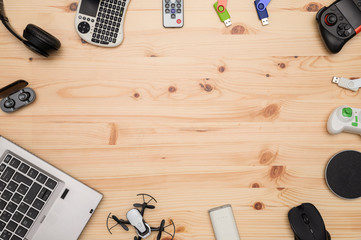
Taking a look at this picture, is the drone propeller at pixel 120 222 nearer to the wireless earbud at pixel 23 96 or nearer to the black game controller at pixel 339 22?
the wireless earbud at pixel 23 96

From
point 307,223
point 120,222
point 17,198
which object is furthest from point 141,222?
point 307,223

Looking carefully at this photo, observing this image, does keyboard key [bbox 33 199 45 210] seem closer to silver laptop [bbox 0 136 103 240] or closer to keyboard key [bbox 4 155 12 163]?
silver laptop [bbox 0 136 103 240]

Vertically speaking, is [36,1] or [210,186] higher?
[36,1]

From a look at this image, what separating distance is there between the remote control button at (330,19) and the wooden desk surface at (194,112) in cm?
5

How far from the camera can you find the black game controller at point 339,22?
85cm

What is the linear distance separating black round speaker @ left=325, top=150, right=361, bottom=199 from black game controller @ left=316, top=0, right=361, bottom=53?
32 cm

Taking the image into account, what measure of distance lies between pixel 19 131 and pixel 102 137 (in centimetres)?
24

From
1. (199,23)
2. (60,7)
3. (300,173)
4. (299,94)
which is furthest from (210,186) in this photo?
(60,7)

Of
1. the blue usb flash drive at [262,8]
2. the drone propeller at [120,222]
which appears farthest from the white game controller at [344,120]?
the drone propeller at [120,222]

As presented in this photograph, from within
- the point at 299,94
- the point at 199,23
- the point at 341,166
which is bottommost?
the point at 341,166

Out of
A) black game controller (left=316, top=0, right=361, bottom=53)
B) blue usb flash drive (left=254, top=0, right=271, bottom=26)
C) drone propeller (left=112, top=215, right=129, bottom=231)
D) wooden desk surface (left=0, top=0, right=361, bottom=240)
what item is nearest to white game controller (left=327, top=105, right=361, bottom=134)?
wooden desk surface (left=0, top=0, right=361, bottom=240)

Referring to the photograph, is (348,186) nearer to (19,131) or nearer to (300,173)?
(300,173)

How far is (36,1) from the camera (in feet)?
2.83

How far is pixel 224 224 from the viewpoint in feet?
2.70
